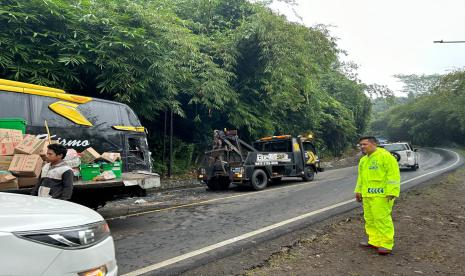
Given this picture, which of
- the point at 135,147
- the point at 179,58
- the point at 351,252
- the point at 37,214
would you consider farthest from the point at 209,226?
the point at 179,58

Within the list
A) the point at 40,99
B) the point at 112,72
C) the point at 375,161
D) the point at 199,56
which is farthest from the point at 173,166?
the point at 375,161

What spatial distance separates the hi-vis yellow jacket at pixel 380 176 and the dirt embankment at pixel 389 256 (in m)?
0.85

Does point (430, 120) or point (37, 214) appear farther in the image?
point (430, 120)

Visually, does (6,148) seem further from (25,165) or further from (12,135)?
(25,165)

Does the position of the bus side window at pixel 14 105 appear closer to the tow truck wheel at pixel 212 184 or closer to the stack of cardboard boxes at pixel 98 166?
the stack of cardboard boxes at pixel 98 166

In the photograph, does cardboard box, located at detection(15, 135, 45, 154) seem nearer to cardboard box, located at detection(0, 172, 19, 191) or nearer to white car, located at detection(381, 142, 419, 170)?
cardboard box, located at detection(0, 172, 19, 191)

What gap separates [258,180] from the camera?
13.0 m

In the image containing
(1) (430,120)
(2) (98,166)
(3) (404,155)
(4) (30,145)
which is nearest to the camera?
(4) (30,145)

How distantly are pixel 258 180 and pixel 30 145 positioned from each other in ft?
27.8

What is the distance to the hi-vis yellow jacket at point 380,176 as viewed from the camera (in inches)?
206

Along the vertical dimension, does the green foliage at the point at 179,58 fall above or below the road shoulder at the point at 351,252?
above

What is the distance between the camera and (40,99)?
6602mm

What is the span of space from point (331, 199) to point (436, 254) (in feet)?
16.4

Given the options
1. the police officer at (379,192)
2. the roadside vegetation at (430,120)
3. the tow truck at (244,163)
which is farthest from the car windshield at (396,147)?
the roadside vegetation at (430,120)
